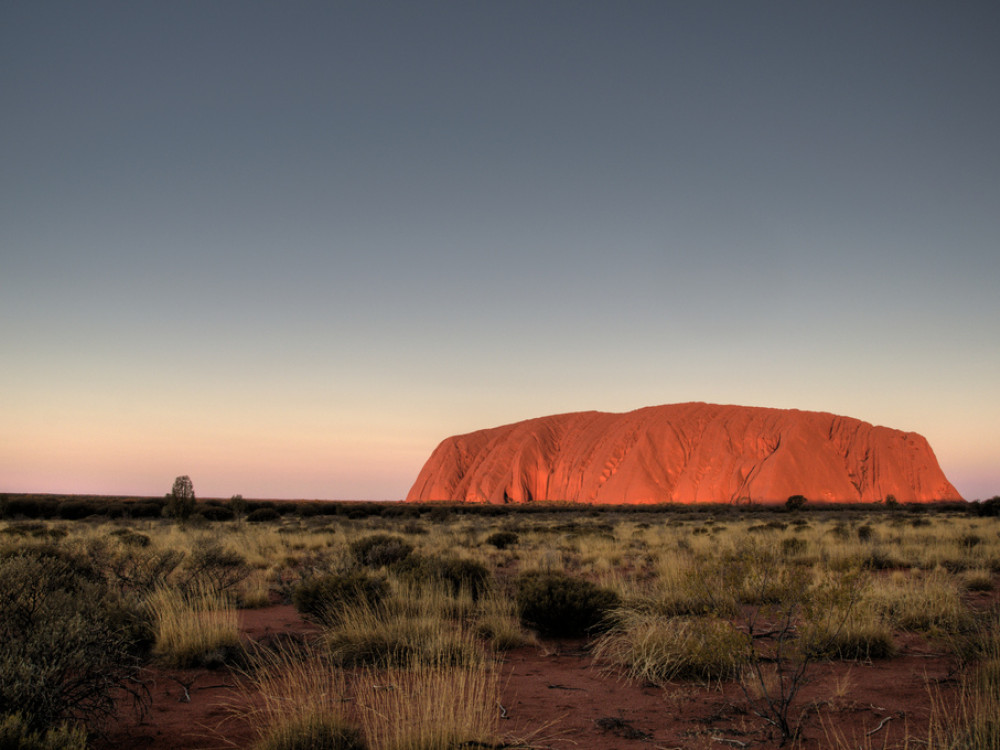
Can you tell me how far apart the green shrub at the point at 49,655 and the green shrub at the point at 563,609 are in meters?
4.12

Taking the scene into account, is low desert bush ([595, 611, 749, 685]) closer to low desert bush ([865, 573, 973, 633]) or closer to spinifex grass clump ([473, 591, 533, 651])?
spinifex grass clump ([473, 591, 533, 651])

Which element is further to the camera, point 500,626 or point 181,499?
point 181,499

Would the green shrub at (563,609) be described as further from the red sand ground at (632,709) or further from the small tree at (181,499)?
the small tree at (181,499)

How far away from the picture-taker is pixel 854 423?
202ft

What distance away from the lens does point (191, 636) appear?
5895 mm

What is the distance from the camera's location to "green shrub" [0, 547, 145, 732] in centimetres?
327

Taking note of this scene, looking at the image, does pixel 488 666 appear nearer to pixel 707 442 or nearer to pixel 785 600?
pixel 785 600

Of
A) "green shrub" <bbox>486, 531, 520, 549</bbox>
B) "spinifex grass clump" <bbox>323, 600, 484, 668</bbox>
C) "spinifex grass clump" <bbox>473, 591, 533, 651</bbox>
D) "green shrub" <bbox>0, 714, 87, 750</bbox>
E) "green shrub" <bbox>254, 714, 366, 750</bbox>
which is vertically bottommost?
"green shrub" <bbox>486, 531, 520, 549</bbox>

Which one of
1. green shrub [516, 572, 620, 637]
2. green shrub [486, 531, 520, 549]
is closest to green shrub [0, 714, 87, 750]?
green shrub [516, 572, 620, 637]

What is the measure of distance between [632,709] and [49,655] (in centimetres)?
391

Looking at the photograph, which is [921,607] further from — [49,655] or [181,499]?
[181,499]

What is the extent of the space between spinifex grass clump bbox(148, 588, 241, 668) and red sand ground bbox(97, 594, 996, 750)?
14 cm

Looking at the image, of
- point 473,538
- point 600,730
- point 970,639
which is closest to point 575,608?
point 600,730

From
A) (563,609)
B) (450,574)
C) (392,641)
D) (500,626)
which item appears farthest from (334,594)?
(563,609)
